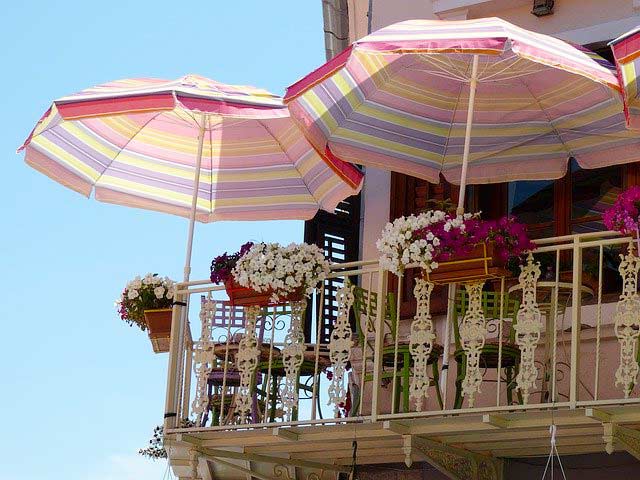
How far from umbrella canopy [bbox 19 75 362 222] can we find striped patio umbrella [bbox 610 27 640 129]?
100.0 inches

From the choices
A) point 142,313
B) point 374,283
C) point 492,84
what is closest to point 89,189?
point 142,313

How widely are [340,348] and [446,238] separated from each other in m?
1.17

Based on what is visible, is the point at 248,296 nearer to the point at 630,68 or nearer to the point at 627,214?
the point at 627,214

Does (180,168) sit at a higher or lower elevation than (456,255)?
higher

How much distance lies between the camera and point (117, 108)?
10375 millimetres

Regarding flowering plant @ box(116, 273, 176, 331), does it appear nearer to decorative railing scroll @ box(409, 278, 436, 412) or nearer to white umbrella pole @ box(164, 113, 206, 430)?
white umbrella pole @ box(164, 113, 206, 430)

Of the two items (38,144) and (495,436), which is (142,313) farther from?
(495,436)

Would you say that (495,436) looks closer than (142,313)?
Yes

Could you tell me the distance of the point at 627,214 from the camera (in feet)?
29.0

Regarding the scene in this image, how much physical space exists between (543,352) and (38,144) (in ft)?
14.3

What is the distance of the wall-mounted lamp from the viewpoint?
12.0 metres

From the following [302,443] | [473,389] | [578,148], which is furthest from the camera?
[578,148]

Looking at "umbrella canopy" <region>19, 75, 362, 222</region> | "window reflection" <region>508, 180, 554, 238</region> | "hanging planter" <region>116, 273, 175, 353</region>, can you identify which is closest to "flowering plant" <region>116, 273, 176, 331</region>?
"hanging planter" <region>116, 273, 175, 353</region>

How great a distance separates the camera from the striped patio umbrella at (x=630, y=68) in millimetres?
8898
